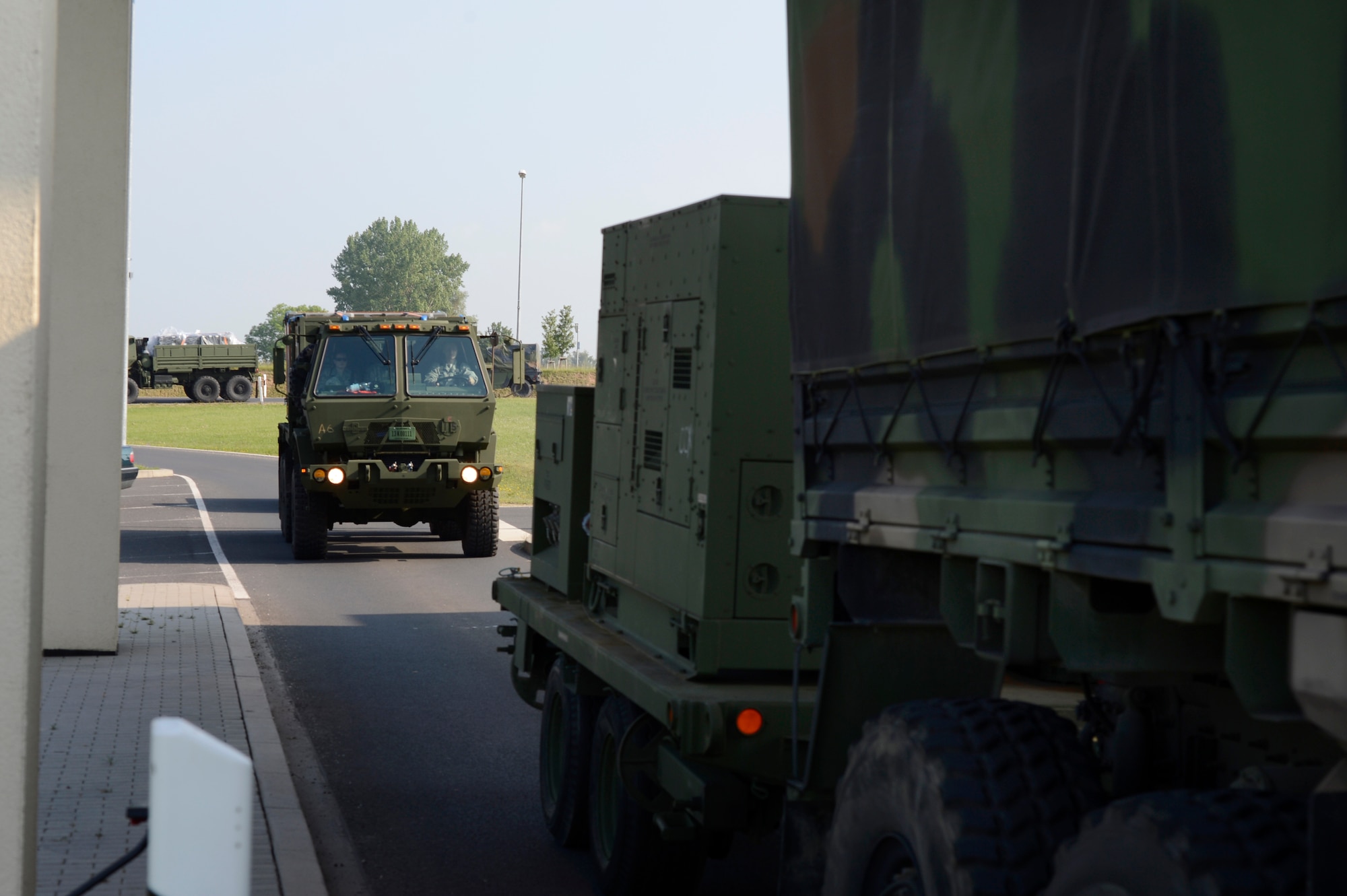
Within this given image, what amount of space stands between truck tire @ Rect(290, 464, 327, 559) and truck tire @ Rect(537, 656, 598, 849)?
1127 cm

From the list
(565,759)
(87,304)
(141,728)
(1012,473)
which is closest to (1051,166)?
(1012,473)

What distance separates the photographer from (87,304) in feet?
35.4

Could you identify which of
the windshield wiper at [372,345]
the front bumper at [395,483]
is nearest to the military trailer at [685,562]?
the front bumper at [395,483]

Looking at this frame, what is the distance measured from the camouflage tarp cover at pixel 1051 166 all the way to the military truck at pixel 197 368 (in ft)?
207

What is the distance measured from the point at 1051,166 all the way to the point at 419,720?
7363mm

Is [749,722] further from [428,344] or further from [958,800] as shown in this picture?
[428,344]

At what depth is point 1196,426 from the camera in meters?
2.57

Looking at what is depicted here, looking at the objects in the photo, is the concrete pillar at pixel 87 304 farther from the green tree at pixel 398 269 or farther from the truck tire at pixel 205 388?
the green tree at pixel 398 269

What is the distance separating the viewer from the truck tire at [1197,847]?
7.89 ft

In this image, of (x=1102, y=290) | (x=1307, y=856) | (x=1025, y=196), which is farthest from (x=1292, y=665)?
(x=1025, y=196)

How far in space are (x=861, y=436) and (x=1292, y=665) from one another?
1727mm

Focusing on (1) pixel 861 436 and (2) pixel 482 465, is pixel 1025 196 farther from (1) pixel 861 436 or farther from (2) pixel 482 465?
(2) pixel 482 465

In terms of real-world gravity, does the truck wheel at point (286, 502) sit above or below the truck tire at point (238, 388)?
below

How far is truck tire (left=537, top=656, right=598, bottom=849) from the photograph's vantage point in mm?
6641
